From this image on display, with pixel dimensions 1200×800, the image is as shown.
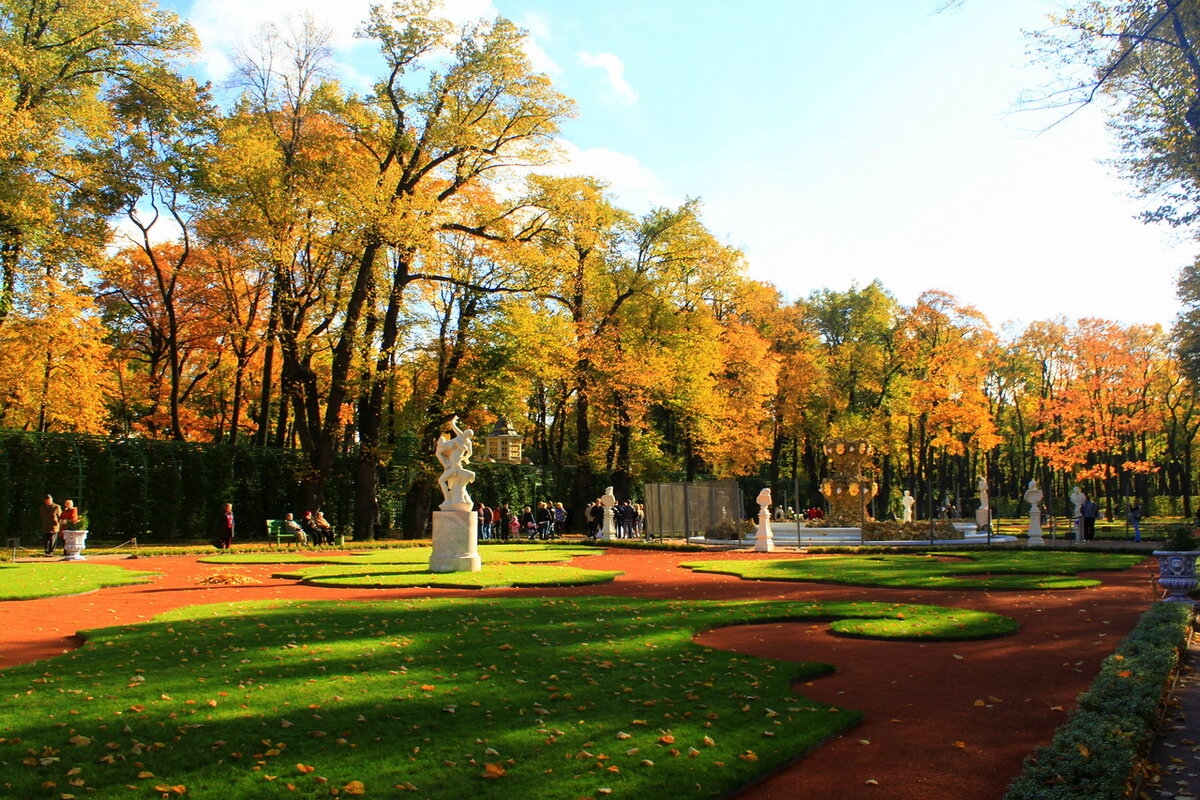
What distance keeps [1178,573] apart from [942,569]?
6.87 m

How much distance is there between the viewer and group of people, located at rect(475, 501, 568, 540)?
34.8m

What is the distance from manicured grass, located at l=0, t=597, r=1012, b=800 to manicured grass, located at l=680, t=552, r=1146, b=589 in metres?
7.93

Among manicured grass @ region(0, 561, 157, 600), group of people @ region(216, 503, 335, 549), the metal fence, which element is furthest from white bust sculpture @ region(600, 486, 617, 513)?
manicured grass @ region(0, 561, 157, 600)

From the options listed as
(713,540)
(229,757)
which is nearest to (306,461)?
(713,540)

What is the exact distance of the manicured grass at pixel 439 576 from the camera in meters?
15.8

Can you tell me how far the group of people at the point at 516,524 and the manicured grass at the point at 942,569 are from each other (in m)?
15.1

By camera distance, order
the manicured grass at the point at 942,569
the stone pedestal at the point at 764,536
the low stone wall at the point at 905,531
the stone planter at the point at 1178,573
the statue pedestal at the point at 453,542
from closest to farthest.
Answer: the stone planter at the point at 1178,573, the manicured grass at the point at 942,569, the statue pedestal at the point at 453,542, the stone pedestal at the point at 764,536, the low stone wall at the point at 905,531

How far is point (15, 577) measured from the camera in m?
16.2

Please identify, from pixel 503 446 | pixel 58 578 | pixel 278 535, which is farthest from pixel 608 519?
pixel 58 578

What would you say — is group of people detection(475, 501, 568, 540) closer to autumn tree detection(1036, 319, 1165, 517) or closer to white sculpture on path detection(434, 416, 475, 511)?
white sculpture on path detection(434, 416, 475, 511)

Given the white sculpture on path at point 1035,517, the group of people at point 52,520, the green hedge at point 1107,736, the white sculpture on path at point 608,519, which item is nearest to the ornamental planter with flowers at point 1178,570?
the green hedge at point 1107,736

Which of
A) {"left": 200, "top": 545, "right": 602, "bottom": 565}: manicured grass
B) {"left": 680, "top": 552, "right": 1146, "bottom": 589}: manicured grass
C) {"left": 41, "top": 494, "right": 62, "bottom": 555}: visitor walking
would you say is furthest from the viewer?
{"left": 41, "top": 494, "right": 62, "bottom": 555}: visitor walking

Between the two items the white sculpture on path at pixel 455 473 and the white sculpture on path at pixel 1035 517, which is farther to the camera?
the white sculpture on path at pixel 1035 517

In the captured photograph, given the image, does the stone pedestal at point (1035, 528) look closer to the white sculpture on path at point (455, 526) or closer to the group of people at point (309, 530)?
the white sculpture on path at point (455, 526)
